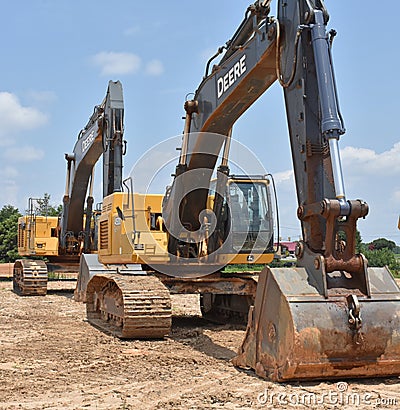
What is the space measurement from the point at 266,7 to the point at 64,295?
12314mm

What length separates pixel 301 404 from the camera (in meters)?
5.13

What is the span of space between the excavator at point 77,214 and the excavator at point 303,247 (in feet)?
11.1

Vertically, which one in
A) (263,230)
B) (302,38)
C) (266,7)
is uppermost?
(266,7)

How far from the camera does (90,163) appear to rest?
15.7m

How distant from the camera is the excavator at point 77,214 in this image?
506 inches

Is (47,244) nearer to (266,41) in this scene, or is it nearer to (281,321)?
(266,41)

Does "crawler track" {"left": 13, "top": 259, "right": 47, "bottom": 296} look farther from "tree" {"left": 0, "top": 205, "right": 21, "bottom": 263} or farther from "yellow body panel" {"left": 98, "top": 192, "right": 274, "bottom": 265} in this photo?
"tree" {"left": 0, "top": 205, "right": 21, "bottom": 263}

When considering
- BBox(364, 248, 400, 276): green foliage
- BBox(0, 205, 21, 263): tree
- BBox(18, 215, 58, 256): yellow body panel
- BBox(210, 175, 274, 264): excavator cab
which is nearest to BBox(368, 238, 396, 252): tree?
BBox(364, 248, 400, 276): green foliage

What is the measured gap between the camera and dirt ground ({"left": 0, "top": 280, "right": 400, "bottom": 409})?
208 inches

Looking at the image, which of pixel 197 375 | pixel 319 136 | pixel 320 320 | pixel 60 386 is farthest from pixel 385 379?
pixel 60 386

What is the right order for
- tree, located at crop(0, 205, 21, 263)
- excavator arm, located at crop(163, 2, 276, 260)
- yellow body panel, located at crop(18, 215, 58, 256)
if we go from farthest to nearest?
tree, located at crop(0, 205, 21, 263) → yellow body panel, located at crop(18, 215, 58, 256) → excavator arm, located at crop(163, 2, 276, 260)
